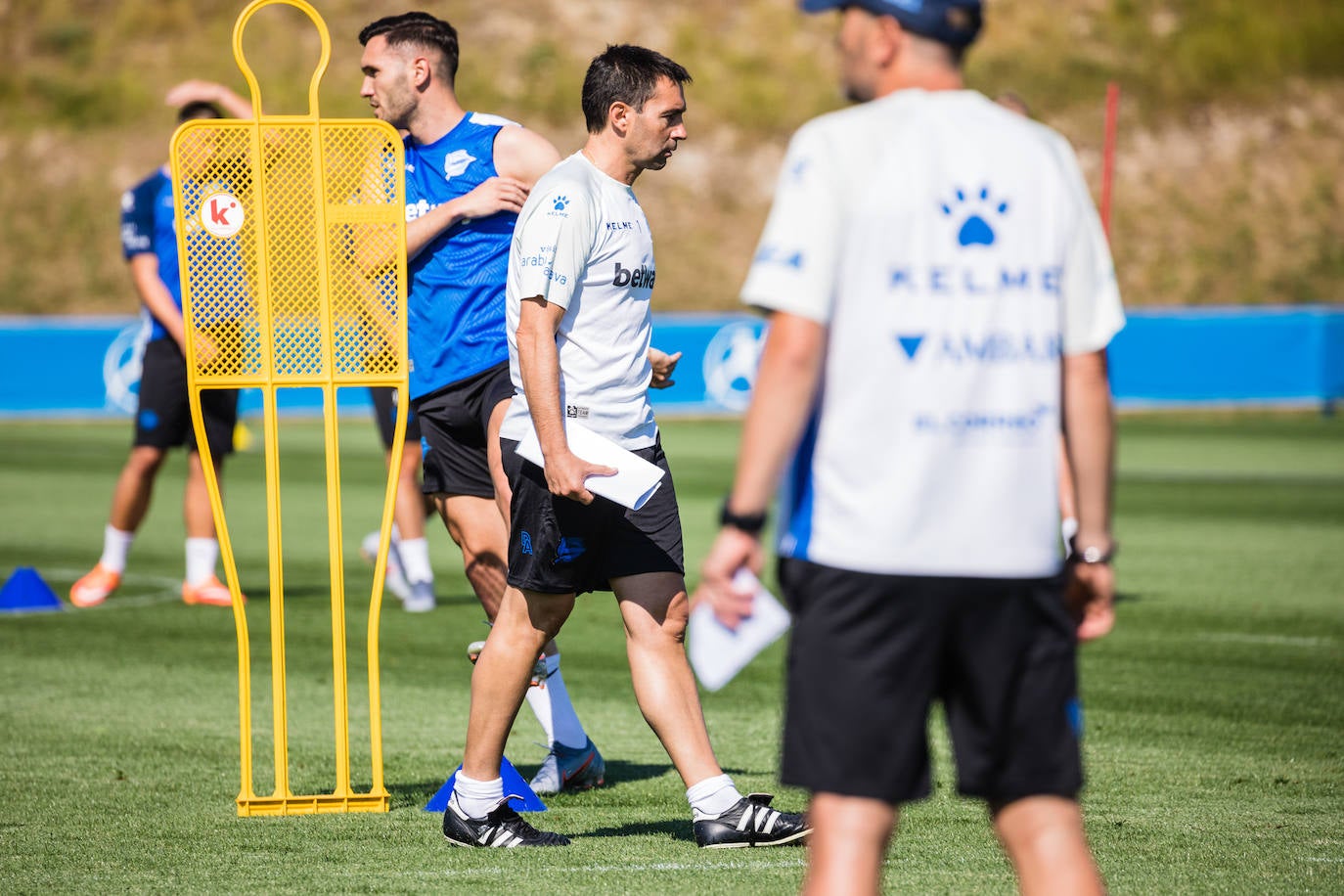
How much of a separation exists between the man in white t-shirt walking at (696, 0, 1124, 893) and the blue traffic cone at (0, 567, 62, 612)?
7.47 metres

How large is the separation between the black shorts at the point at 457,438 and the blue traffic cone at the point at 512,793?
0.95 m

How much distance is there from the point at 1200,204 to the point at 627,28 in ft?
49.5

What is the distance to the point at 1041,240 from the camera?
125 inches

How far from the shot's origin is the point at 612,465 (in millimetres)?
4734

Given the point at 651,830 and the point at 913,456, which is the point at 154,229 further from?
the point at 913,456

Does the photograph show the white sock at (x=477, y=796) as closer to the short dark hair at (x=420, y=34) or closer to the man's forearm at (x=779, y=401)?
the man's forearm at (x=779, y=401)

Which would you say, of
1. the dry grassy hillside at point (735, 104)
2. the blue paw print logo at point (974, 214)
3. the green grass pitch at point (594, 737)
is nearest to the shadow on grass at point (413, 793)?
the green grass pitch at point (594, 737)

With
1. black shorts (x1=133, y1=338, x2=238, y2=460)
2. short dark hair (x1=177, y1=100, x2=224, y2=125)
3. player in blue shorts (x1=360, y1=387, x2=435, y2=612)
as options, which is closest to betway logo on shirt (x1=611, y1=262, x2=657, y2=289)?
short dark hair (x1=177, y1=100, x2=224, y2=125)

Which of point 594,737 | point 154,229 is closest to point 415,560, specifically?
point 154,229

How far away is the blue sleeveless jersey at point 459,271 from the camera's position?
19.0ft

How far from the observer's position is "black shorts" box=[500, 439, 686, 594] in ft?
16.0

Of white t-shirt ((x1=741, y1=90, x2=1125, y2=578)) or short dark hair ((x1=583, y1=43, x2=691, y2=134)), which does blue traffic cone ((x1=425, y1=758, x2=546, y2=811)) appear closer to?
short dark hair ((x1=583, y1=43, x2=691, y2=134))

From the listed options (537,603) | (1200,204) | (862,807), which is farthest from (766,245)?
(1200,204)

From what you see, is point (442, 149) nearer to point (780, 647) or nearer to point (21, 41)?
point (780, 647)
